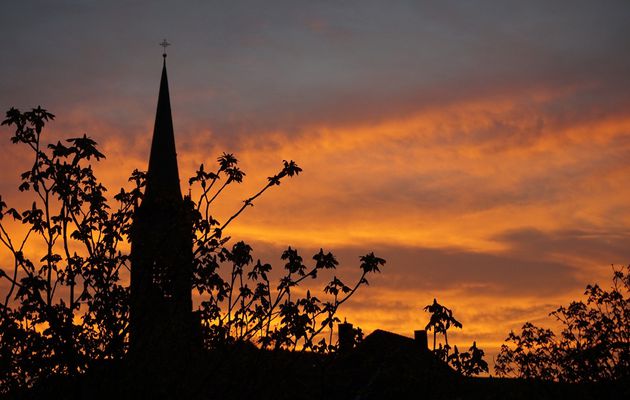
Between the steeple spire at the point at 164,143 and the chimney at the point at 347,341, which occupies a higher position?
the steeple spire at the point at 164,143

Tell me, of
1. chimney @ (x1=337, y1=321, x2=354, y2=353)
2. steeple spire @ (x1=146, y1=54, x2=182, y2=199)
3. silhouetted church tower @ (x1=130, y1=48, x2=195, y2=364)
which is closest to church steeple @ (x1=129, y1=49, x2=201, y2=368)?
silhouetted church tower @ (x1=130, y1=48, x2=195, y2=364)

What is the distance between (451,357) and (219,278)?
4.34m

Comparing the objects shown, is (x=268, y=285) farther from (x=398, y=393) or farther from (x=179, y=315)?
(x=398, y=393)

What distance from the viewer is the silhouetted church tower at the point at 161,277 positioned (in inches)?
441

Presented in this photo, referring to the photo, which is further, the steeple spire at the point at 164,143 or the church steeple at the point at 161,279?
the steeple spire at the point at 164,143

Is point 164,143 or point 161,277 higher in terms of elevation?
point 164,143

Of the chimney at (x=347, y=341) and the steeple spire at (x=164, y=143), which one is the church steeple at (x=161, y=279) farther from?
the steeple spire at (x=164, y=143)

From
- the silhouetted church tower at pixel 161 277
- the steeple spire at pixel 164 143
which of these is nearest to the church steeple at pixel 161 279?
the silhouetted church tower at pixel 161 277

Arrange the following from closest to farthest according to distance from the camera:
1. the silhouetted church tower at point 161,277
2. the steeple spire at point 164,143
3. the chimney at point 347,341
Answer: the silhouetted church tower at point 161,277 → the chimney at point 347,341 → the steeple spire at point 164,143

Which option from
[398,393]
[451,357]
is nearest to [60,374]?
[451,357]

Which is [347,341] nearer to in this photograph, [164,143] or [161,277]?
[161,277]

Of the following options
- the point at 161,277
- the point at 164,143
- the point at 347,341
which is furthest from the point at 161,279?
the point at 164,143

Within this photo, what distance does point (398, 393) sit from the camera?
1181 inches

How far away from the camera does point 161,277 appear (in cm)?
1183
